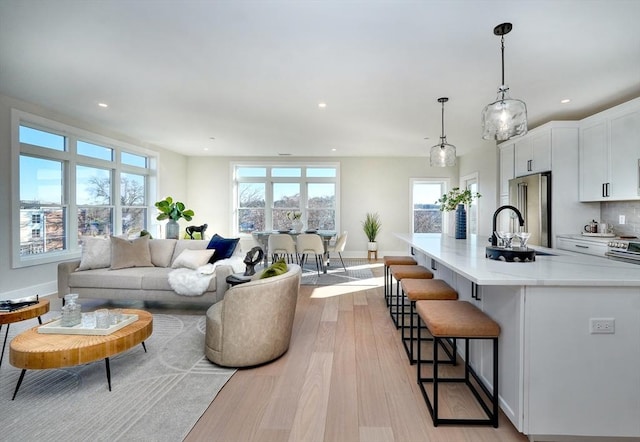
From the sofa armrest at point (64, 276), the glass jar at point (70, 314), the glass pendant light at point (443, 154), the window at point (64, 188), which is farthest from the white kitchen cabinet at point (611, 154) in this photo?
the window at point (64, 188)

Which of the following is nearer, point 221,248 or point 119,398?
point 119,398

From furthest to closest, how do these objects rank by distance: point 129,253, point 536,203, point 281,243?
point 281,243 < point 536,203 < point 129,253

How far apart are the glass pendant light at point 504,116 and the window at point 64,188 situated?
5.29 meters

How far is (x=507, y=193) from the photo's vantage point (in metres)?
5.57

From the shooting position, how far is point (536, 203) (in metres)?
4.69

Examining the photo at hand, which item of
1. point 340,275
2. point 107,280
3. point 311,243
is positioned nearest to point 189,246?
point 107,280

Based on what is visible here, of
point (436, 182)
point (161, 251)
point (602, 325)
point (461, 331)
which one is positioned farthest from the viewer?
point (436, 182)

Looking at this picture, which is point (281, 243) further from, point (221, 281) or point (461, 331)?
point (461, 331)

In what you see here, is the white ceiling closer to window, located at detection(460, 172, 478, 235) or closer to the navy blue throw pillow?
the navy blue throw pillow

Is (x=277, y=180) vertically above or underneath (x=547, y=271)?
above

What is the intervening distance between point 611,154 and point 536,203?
3.51 feet

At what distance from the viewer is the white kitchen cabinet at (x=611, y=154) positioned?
11.6 ft

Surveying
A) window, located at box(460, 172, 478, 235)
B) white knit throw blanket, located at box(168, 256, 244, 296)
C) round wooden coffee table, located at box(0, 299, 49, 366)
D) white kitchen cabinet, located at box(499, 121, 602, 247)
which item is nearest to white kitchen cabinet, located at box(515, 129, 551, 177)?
white kitchen cabinet, located at box(499, 121, 602, 247)

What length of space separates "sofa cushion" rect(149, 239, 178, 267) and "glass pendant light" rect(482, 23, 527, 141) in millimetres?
3966
